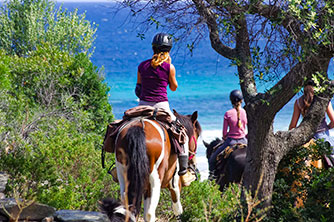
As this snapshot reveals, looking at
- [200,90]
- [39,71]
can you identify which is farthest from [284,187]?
[200,90]

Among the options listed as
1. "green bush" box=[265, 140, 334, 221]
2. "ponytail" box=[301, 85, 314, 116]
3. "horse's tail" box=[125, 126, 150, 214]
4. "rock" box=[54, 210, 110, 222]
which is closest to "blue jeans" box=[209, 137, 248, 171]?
"ponytail" box=[301, 85, 314, 116]

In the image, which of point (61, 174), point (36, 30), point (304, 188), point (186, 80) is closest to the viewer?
point (304, 188)

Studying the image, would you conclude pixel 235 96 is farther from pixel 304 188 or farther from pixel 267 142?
pixel 304 188

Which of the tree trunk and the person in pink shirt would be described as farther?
the person in pink shirt

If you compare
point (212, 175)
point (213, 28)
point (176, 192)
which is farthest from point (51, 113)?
point (213, 28)

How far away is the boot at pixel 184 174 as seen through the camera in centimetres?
766

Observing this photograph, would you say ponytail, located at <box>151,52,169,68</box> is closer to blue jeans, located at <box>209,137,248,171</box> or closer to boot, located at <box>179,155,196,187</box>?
boot, located at <box>179,155,196,187</box>

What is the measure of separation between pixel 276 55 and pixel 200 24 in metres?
1.03

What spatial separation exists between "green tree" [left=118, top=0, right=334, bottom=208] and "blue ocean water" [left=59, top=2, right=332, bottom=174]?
10829 mm

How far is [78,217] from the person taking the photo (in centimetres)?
668

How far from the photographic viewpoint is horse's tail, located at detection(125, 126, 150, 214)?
6621 millimetres

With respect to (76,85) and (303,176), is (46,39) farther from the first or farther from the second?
(303,176)

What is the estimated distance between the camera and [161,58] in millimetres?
7703

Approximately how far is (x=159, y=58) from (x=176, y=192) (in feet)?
6.36
